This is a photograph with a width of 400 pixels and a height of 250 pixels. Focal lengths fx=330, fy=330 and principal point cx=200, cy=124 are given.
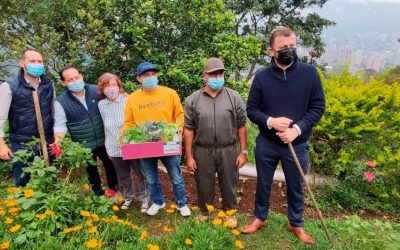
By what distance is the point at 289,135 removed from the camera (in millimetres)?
3236

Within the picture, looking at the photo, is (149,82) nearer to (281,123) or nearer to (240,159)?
(240,159)

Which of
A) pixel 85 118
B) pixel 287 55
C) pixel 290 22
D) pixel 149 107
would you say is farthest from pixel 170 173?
pixel 290 22

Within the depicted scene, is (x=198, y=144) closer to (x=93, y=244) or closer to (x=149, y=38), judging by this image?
(x=93, y=244)

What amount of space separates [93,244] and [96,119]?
176 centimetres

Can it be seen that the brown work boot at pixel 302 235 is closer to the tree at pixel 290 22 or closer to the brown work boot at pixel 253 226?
the brown work boot at pixel 253 226

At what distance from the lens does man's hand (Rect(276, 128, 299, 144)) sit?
323cm

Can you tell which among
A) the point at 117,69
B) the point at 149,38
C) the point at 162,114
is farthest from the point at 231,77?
the point at 162,114

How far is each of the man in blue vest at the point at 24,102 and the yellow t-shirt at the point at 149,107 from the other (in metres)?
0.94

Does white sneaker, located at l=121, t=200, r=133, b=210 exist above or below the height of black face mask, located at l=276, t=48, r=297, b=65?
below

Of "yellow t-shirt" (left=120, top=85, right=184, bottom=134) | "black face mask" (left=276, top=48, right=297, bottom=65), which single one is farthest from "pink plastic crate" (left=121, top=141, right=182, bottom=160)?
"black face mask" (left=276, top=48, right=297, bottom=65)

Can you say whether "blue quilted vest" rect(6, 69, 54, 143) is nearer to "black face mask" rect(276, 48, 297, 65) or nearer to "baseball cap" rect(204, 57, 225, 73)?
"baseball cap" rect(204, 57, 225, 73)

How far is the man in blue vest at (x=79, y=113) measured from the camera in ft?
12.8

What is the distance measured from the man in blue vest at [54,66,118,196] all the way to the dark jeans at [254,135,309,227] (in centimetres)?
179

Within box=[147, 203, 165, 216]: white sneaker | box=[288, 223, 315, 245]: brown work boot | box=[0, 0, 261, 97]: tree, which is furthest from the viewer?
box=[0, 0, 261, 97]: tree
